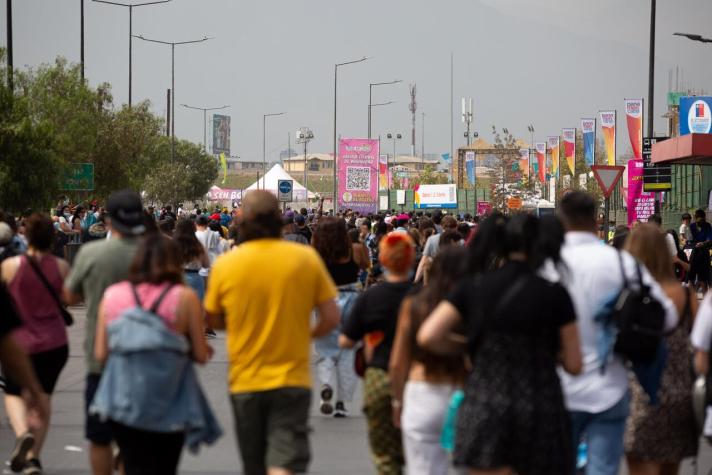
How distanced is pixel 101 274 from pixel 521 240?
8.03ft

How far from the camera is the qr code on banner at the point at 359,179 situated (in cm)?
4519

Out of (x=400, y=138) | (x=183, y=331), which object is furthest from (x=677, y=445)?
(x=400, y=138)

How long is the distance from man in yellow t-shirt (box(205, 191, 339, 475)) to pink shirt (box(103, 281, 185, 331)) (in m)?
0.23

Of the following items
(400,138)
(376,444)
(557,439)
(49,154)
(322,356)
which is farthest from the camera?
(400,138)

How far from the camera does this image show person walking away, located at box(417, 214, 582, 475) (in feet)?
17.4

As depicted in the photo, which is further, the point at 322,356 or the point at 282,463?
the point at 322,356

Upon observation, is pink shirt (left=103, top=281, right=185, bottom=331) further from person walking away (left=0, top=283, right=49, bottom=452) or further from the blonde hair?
the blonde hair

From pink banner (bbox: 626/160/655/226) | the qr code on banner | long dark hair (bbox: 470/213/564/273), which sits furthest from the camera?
the qr code on banner

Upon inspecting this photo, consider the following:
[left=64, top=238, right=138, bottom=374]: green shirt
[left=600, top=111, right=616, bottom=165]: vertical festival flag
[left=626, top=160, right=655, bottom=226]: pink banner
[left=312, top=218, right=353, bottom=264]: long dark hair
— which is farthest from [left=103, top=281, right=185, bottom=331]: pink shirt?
[left=600, top=111, right=616, bottom=165]: vertical festival flag

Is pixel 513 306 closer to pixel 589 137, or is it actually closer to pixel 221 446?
pixel 221 446

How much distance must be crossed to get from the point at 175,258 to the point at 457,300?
1433 mm

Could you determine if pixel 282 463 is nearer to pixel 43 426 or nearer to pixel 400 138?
pixel 43 426

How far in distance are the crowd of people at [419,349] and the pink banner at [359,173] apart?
3736 cm

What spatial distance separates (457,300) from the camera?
5414mm
